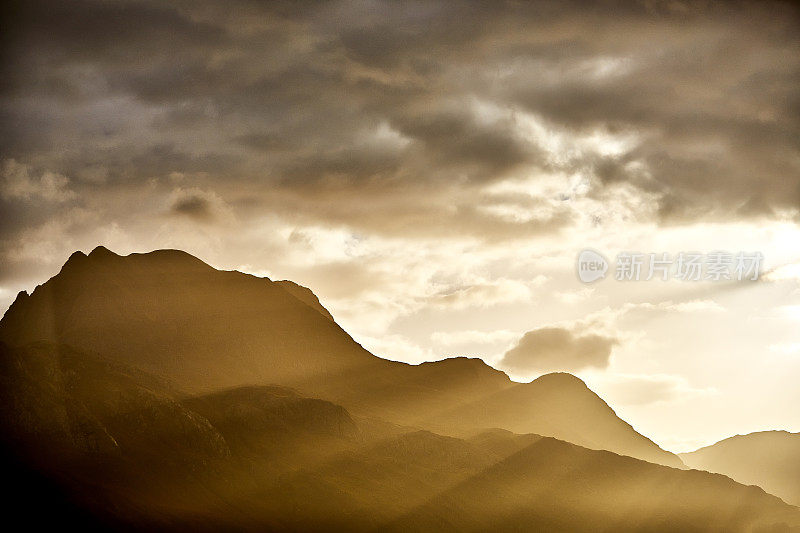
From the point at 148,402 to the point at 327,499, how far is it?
44.8 m

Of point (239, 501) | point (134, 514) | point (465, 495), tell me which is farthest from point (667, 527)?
point (134, 514)

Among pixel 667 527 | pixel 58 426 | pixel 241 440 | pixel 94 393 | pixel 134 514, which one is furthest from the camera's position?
pixel 667 527

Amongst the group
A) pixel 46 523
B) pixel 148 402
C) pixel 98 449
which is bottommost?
pixel 46 523

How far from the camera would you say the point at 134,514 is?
138750 millimetres

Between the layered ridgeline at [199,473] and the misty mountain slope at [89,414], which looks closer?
the layered ridgeline at [199,473]

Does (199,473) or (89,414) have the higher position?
(89,414)

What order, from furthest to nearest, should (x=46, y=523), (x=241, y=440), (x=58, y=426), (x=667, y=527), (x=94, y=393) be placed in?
1. (x=667, y=527)
2. (x=241, y=440)
3. (x=94, y=393)
4. (x=58, y=426)
5. (x=46, y=523)

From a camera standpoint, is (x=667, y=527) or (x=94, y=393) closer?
(x=94, y=393)

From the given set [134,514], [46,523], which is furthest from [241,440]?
[46,523]

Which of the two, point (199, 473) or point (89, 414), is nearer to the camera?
point (89, 414)

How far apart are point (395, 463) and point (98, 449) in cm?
7277

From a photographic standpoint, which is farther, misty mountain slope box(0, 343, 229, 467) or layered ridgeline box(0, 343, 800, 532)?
misty mountain slope box(0, 343, 229, 467)

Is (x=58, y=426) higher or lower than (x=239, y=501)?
higher

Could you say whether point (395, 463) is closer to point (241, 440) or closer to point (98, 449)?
point (241, 440)
